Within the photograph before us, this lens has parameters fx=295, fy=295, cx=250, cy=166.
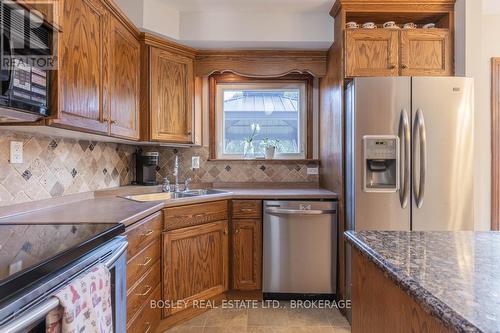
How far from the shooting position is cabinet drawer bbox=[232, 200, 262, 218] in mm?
2452

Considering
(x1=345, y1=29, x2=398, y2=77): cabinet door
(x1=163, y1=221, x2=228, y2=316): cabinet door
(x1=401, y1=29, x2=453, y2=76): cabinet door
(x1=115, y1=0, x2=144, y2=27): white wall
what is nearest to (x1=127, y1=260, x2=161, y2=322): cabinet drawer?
(x1=163, y1=221, x2=228, y2=316): cabinet door

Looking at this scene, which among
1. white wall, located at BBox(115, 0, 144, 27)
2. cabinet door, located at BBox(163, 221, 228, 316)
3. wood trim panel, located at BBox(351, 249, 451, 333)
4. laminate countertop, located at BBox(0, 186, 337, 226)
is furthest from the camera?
white wall, located at BBox(115, 0, 144, 27)

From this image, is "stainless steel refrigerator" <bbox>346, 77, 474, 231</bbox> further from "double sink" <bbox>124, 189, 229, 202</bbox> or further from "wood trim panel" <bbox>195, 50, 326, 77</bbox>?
"double sink" <bbox>124, 189, 229, 202</bbox>

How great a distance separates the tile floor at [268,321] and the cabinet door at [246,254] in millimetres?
212

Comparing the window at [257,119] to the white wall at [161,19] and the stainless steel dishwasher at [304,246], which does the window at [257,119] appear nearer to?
the white wall at [161,19]

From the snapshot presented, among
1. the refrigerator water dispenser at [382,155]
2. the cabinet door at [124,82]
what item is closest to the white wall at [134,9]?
the cabinet door at [124,82]

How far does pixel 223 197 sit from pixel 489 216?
7.77 feet

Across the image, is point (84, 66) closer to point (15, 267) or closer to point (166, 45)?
point (166, 45)

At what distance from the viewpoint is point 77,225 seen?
1.28 metres

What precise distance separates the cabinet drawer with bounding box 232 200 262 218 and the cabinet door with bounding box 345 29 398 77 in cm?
128

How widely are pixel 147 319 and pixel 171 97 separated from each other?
1696 mm

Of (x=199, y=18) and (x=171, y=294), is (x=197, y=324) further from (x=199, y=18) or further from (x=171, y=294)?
(x=199, y=18)

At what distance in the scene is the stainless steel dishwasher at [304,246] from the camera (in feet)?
7.86

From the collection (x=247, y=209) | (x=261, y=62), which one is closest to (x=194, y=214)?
(x=247, y=209)
